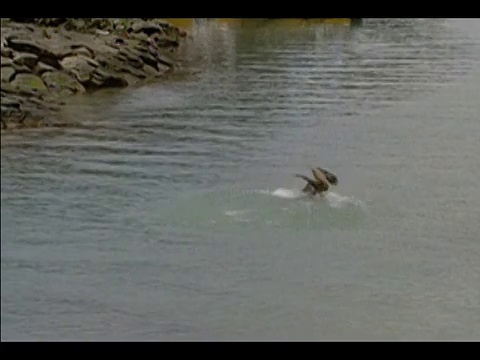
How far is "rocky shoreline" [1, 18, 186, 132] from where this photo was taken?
283 cm

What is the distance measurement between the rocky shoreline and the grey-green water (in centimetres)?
7

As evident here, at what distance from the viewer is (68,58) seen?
3045 mm

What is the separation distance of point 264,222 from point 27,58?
42.3 inches

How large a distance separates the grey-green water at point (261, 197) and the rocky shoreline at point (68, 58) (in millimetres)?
75

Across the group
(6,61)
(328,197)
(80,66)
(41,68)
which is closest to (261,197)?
(328,197)

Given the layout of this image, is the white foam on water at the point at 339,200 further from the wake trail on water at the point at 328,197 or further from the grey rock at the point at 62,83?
the grey rock at the point at 62,83

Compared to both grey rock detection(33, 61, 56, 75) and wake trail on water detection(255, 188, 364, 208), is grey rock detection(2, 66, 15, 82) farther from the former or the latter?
wake trail on water detection(255, 188, 364, 208)

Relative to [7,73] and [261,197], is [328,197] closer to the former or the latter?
[261,197]

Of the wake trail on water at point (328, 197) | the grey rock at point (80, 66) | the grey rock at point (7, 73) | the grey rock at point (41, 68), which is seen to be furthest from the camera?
the wake trail on water at point (328, 197)

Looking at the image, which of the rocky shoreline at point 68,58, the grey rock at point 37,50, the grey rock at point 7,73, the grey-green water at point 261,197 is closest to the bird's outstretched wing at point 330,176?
the grey-green water at point 261,197

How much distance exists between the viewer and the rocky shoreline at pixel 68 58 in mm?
2832
